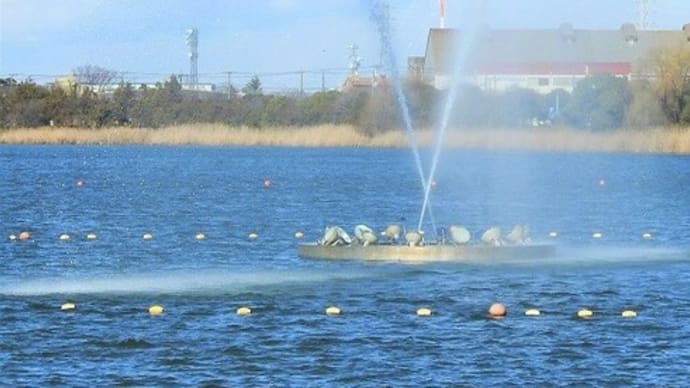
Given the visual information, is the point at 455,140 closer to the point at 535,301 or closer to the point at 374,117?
the point at 374,117

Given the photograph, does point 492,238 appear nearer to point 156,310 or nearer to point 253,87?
point 156,310

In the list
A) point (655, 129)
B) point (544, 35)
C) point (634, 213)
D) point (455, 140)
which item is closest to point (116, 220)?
point (634, 213)

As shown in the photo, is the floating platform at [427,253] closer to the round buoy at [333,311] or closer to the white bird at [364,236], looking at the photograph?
the white bird at [364,236]

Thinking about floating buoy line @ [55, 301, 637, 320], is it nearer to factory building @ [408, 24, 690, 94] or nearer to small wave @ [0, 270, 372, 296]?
small wave @ [0, 270, 372, 296]

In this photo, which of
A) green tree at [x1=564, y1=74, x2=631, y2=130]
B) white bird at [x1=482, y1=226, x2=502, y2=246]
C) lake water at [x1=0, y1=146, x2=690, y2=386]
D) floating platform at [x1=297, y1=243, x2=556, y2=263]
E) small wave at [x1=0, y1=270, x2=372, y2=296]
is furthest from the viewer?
green tree at [x1=564, y1=74, x2=631, y2=130]

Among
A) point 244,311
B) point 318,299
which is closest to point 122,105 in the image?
point 318,299

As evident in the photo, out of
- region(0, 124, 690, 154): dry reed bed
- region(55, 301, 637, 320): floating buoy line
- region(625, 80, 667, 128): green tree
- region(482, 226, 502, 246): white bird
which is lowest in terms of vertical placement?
region(0, 124, 690, 154): dry reed bed

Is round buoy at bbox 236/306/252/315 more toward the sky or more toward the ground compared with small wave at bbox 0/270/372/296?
more toward the sky

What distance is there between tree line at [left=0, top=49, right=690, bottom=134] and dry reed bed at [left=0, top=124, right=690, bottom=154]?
152 centimetres

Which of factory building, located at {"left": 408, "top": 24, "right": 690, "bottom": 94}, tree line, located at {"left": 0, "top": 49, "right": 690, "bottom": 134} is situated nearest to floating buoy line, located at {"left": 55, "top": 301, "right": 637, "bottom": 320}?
tree line, located at {"left": 0, "top": 49, "right": 690, "bottom": 134}

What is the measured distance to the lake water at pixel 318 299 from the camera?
26.1 metres

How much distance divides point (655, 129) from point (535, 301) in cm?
8602

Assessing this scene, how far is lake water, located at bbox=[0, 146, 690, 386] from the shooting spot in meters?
26.1

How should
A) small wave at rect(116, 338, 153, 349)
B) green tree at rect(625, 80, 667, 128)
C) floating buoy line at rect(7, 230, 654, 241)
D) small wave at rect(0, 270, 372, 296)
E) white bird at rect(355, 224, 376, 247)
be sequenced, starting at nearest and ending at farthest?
small wave at rect(116, 338, 153, 349) < small wave at rect(0, 270, 372, 296) < white bird at rect(355, 224, 376, 247) < floating buoy line at rect(7, 230, 654, 241) < green tree at rect(625, 80, 667, 128)
